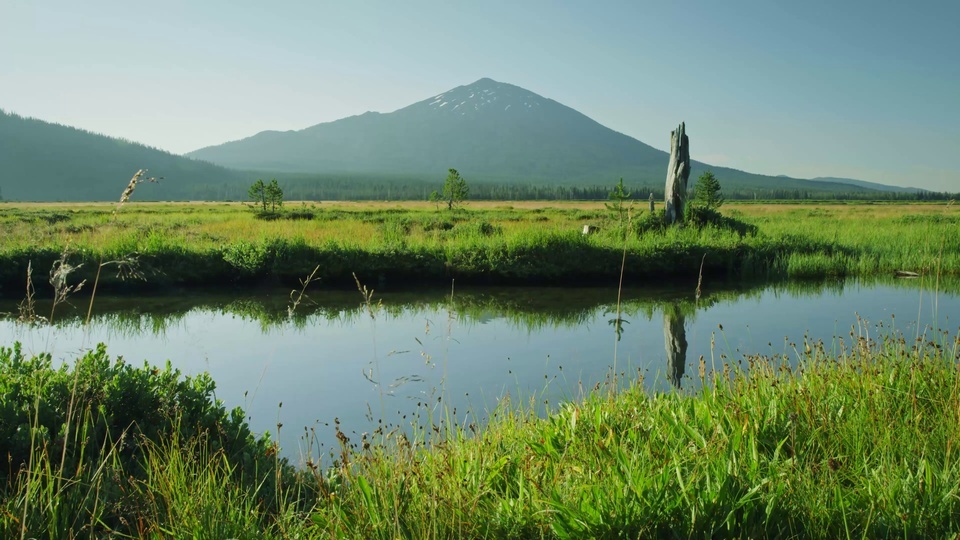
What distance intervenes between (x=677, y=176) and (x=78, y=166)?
174m

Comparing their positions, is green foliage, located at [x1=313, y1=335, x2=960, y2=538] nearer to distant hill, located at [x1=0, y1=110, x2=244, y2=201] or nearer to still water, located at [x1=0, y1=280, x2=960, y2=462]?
still water, located at [x1=0, y1=280, x2=960, y2=462]

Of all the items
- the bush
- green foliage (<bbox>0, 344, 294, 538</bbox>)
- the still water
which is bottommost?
the still water

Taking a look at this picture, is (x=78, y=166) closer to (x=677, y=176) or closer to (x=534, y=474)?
(x=677, y=176)

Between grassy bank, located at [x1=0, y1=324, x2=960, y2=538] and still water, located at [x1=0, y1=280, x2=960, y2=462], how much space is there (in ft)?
3.24

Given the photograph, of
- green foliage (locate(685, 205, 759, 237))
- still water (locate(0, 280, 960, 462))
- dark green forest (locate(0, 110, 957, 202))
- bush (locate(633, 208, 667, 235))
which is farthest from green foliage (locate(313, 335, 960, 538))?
dark green forest (locate(0, 110, 957, 202))

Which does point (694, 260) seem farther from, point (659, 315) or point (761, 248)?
point (659, 315)

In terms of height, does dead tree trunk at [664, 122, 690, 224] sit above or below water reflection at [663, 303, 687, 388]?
above

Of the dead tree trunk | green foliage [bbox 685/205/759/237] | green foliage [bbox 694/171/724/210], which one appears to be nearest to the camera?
green foliage [bbox 685/205/759/237]

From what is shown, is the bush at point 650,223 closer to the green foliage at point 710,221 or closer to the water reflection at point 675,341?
the green foliage at point 710,221

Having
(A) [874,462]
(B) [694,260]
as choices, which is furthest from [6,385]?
(B) [694,260]

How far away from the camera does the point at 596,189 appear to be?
476 ft

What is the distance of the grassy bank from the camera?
2.74m

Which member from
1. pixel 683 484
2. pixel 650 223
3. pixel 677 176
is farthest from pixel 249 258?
pixel 683 484

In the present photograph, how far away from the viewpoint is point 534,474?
11.1ft
